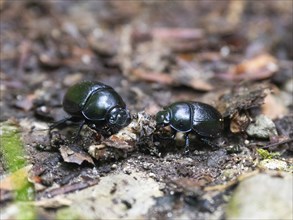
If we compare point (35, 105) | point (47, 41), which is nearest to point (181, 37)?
point (47, 41)

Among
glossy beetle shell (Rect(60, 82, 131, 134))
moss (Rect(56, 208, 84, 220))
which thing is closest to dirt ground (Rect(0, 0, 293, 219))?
moss (Rect(56, 208, 84, 220))

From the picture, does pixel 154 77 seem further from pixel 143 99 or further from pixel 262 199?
pixel 262 199

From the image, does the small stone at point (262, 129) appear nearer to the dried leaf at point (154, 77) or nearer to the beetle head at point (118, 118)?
the beetle head at point (118, 118)

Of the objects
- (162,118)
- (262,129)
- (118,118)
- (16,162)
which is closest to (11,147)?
(16,162)

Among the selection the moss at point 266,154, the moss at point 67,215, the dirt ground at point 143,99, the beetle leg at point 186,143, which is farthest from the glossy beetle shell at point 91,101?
the moss at point 266,154

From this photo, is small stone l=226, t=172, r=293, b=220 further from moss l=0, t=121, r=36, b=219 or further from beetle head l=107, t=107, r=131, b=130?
moss l=0, t=121, r=36, b=219

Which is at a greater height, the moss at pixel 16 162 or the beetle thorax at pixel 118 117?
the beetle thorax at pixel 118 117
